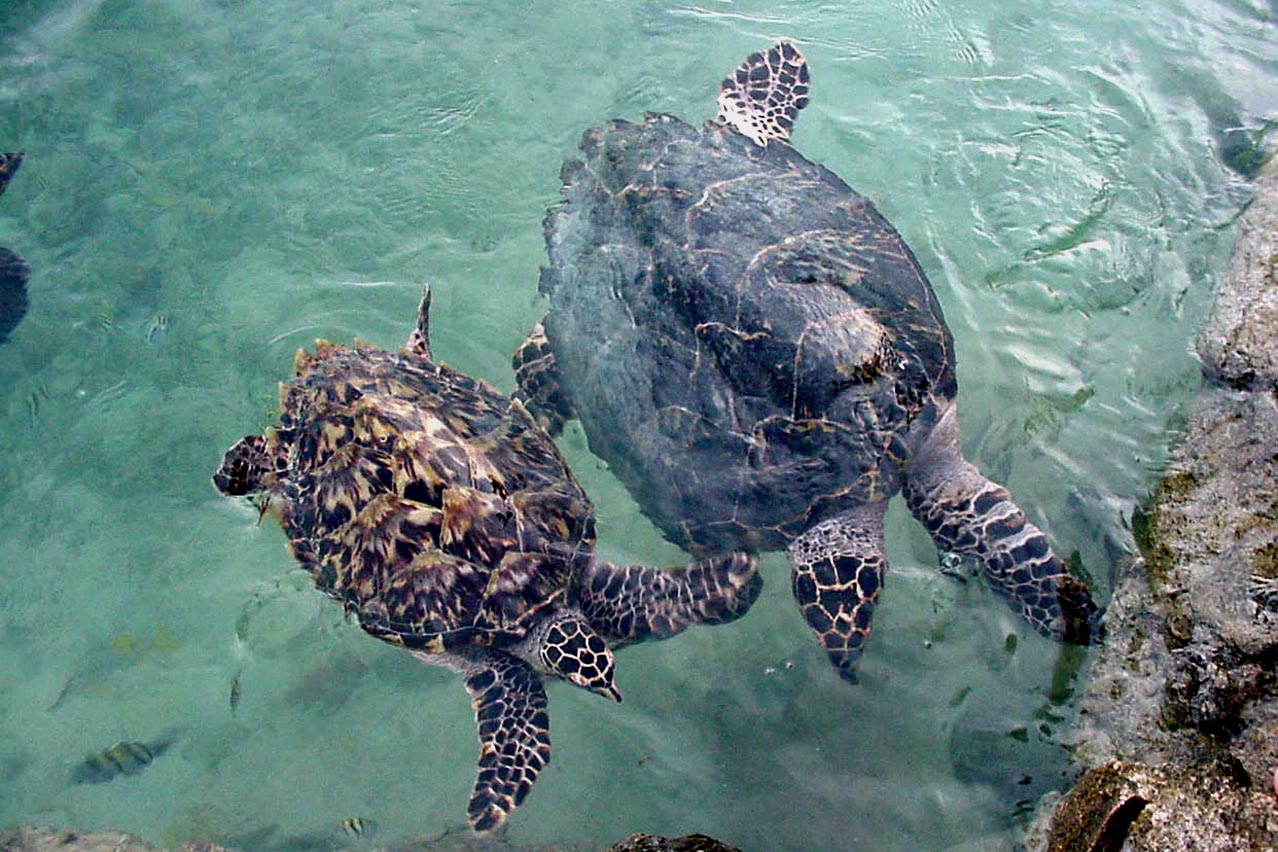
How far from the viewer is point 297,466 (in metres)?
4.75

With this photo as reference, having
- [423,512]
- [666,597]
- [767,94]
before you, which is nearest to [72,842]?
[423,512]

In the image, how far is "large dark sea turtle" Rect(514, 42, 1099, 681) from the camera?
163 inches

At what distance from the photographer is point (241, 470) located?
519cm

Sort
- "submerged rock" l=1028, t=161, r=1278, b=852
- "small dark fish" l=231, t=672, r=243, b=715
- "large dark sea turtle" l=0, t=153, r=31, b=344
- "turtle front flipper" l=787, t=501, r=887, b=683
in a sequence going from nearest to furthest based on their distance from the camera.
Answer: "submerged rock" l=1028, t=161, r=1278, b=852 < "turtle front flipper" l=787, t=501, r=887, b=683 < "small dark fish" l=231, t=672, r=243, b=715 < "large dark sea turtle" l=0, t=153, r=31, b=344

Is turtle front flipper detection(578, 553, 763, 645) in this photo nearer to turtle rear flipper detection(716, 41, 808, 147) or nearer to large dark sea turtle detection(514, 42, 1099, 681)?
large dark sea turtle detection(514, 42, 1099, 681)

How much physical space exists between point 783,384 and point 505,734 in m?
2.24

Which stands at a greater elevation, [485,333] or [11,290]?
[485,333]

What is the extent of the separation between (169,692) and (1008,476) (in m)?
5.33

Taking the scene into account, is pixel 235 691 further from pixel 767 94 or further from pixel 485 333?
pixel 767 94

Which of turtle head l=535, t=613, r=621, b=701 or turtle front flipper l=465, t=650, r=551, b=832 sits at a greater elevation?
turtle head l=535, t=613, r=621, b=701

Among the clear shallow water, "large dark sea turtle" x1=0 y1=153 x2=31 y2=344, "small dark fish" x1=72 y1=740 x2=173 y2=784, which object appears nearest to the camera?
the clear shallow water

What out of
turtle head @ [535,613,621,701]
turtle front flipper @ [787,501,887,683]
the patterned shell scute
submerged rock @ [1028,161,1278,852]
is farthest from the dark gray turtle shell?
submerged rock @ [1028,161,1278,852]

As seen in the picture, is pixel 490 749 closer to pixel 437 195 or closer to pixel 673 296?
pixel 673 296

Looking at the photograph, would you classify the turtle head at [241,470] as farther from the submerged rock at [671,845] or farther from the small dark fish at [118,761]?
the submerged rock at [671,845]
